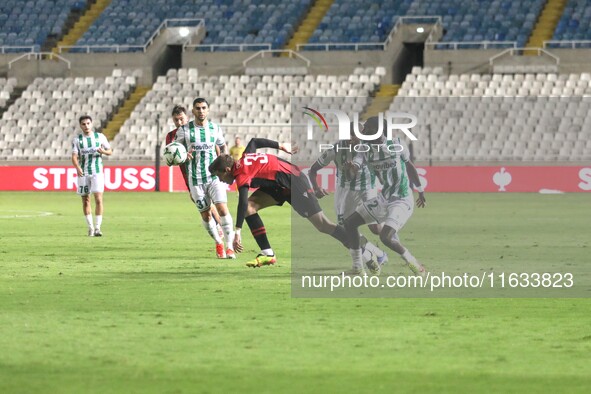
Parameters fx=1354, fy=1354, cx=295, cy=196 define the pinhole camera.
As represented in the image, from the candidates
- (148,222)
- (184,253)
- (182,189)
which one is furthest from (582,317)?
(182,189)

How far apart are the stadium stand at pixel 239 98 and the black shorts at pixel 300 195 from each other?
96.7ft

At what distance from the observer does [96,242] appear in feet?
64.7

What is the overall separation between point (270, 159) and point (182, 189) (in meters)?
27.4

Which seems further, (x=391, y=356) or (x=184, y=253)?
(x=184, y=253)

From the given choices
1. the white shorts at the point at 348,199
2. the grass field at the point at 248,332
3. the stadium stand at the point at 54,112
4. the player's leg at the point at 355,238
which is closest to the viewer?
the grass field at the point at 248,332

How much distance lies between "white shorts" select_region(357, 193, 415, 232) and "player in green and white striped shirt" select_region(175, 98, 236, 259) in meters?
3.48

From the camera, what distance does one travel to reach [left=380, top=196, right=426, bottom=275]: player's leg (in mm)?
13078

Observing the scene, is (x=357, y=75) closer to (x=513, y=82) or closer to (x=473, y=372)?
(x=513, y=82)

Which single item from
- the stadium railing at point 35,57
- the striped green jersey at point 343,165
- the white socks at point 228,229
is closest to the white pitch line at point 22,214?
the white socks at point 228,229

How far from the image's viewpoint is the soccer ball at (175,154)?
16438mm

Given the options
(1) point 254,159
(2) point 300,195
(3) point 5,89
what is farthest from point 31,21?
(2) point 300,195

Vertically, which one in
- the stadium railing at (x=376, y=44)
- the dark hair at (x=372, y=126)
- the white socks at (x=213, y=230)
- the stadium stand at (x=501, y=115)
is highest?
the stadium railing at (x=376, y=44)

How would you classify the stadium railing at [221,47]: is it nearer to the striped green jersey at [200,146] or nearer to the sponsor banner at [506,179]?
the sponsor banner at [506,179]

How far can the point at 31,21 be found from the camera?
53.5 meters
